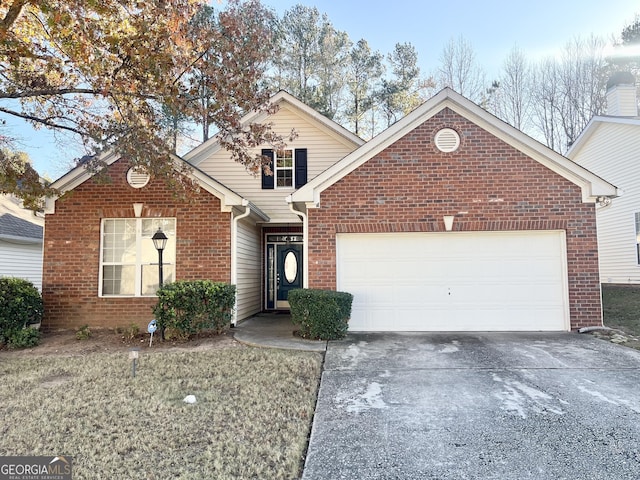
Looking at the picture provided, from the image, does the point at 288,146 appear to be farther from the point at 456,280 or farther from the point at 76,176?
the point at 456,280

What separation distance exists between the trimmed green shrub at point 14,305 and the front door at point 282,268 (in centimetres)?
635

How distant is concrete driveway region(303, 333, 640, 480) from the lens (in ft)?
10.6

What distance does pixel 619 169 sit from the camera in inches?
564

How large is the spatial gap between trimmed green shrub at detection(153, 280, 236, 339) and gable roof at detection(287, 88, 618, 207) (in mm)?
2567

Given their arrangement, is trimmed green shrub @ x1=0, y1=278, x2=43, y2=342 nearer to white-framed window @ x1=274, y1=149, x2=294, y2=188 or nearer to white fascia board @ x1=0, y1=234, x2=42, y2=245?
white-framed window @ x1=274, y1=149, x2=294, y2=188

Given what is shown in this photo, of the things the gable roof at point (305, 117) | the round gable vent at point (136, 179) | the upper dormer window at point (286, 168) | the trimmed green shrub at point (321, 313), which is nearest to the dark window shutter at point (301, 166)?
the upper dormer window at point (286, 168)

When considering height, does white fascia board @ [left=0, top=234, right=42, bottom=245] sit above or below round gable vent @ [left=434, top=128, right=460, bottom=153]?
below

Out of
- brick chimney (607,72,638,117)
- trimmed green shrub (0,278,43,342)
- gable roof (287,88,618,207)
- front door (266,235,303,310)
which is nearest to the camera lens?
trimmed green shrub (0,278,43,342)

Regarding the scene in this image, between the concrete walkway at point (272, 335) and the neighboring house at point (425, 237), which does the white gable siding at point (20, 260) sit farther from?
the concrete walkway at point (272, 335)

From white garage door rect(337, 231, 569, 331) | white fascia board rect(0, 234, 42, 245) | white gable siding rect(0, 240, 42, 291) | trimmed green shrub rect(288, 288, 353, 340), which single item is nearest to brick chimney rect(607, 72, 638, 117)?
white garage door rect(337, 231, 569, 331)

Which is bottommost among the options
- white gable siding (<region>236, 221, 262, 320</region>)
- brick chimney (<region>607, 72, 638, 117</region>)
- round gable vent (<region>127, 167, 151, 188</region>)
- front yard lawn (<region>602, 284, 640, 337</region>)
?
front yard lawn (<region>602, 284, 640, 337</region>)

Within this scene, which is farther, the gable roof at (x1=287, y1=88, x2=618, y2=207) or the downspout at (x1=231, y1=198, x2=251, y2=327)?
the downspout at (x1=231, y1=198, x2=251, y2=327)

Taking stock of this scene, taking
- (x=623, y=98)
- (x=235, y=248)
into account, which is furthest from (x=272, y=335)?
(x=623, y=98)

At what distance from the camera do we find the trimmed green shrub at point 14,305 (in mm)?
7926
